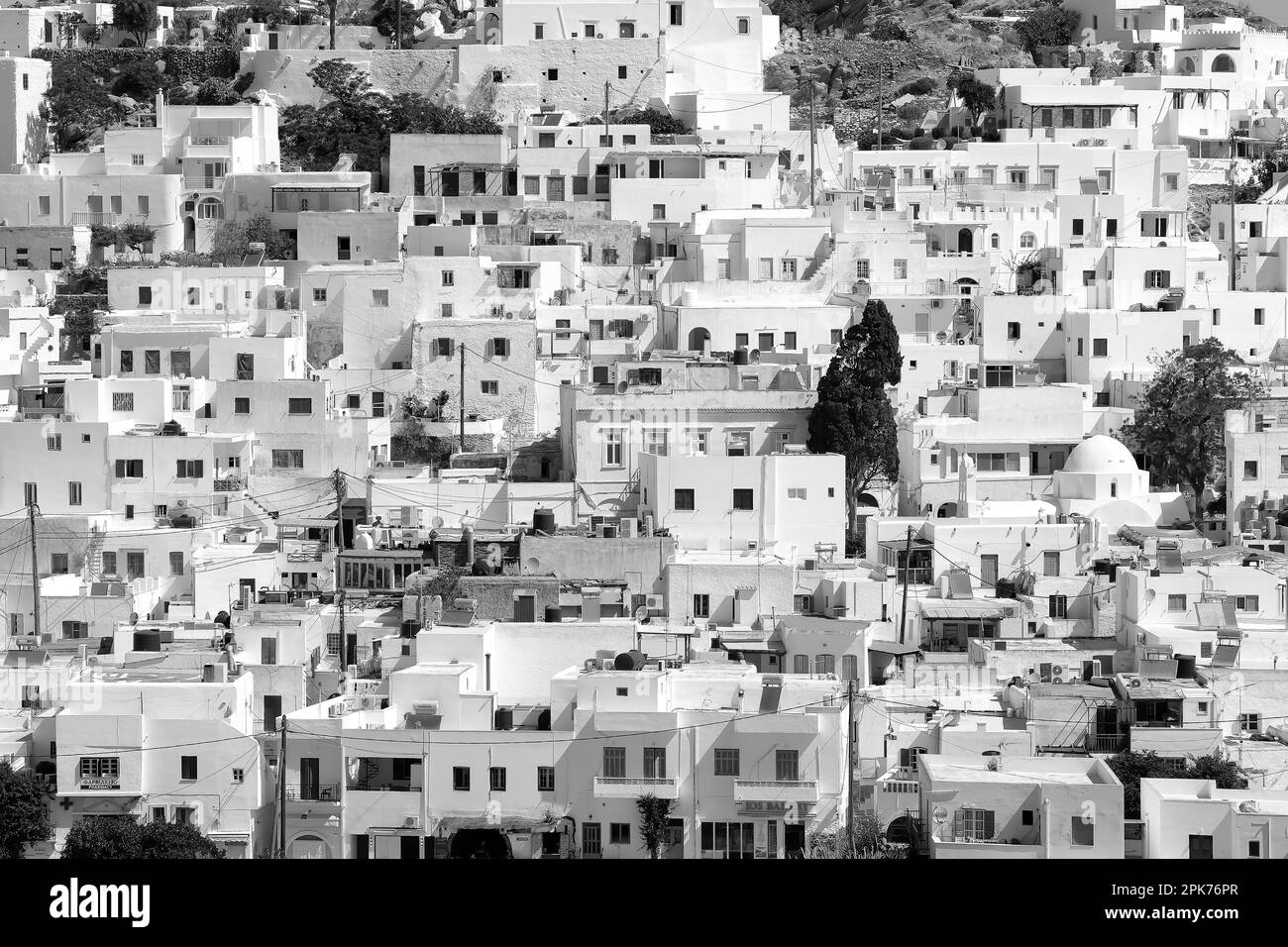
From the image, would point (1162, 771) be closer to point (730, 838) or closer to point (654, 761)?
point (730, 838)

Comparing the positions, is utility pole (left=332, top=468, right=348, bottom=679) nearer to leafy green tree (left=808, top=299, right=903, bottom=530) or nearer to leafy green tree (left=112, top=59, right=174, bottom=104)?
leafy green tree (left=808, top=299, right=903, bottom=530)

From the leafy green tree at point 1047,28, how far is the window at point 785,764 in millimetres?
33295

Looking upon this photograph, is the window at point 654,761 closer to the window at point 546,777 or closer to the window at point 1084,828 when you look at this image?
the window at point 546,777

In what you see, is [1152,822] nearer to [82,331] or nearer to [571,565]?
[571,565]

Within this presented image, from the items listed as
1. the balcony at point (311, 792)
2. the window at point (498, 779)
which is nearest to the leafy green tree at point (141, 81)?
the balcony at point (311, 792)

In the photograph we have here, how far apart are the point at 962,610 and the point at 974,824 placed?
6.69 meters

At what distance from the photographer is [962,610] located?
86.8ft

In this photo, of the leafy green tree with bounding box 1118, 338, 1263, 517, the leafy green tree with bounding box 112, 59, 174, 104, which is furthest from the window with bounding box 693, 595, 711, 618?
the leafy green tree with bounding box 112, 59, 174, 104

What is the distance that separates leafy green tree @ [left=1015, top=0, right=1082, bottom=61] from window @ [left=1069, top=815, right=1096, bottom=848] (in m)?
Result: 34.6

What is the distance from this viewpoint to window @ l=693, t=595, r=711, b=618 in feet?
87.4

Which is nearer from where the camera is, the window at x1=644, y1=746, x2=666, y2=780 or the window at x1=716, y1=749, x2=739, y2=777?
the window at x1=644, y1=746, x2=666, y2=780

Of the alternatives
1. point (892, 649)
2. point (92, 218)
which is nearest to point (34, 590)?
point (892, 649)

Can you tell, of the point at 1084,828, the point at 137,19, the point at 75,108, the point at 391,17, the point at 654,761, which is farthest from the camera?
the point at 137,19
